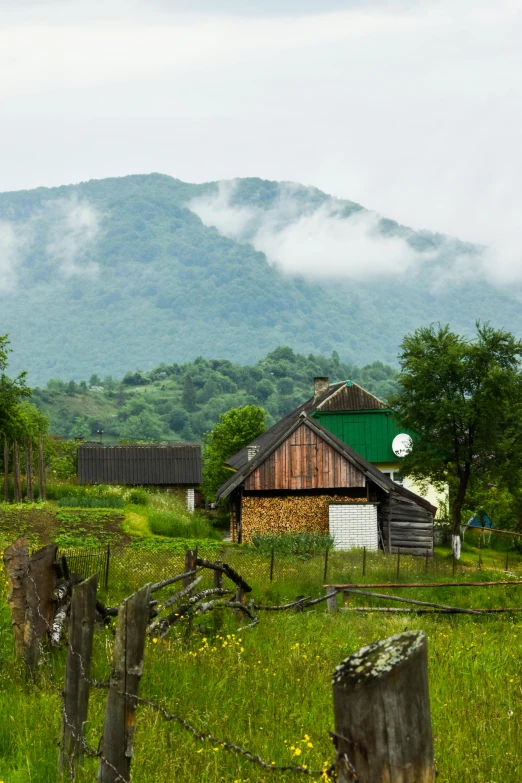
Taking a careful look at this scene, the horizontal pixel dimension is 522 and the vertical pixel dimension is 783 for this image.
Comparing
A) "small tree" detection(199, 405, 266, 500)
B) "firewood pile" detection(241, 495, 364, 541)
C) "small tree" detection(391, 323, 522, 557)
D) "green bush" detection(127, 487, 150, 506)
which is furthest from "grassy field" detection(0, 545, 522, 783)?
"small tree" detection(199, 405, 266, 500)

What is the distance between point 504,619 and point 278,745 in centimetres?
940

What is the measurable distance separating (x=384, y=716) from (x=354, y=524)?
35.9 m

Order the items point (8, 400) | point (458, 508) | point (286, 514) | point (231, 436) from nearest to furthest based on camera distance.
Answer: point (458, 508) < point (286, 514) < point (8, 400) < point (231, 436)

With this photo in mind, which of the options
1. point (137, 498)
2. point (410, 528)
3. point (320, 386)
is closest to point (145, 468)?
point (320, 386)

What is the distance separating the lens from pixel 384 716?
3.33 metres

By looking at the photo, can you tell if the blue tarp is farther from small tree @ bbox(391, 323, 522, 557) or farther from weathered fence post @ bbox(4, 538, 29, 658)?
weathered fence post @ bbox(4, 538, 29, 658)

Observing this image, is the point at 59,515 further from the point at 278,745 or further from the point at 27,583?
the point at 278,745

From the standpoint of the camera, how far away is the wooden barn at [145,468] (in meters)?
57.0

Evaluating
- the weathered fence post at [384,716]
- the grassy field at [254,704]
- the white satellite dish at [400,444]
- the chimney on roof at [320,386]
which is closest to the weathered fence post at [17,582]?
the grassy field at [254,704]

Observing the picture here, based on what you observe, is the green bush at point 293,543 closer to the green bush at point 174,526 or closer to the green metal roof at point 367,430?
the green bush at point 174,526

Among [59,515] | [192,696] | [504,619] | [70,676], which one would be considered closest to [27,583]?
[192,696]

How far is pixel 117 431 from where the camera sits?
191125 millimetres

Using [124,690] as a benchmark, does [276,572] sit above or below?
below

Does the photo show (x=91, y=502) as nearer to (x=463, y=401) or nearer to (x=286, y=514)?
(x=286, y=514)
